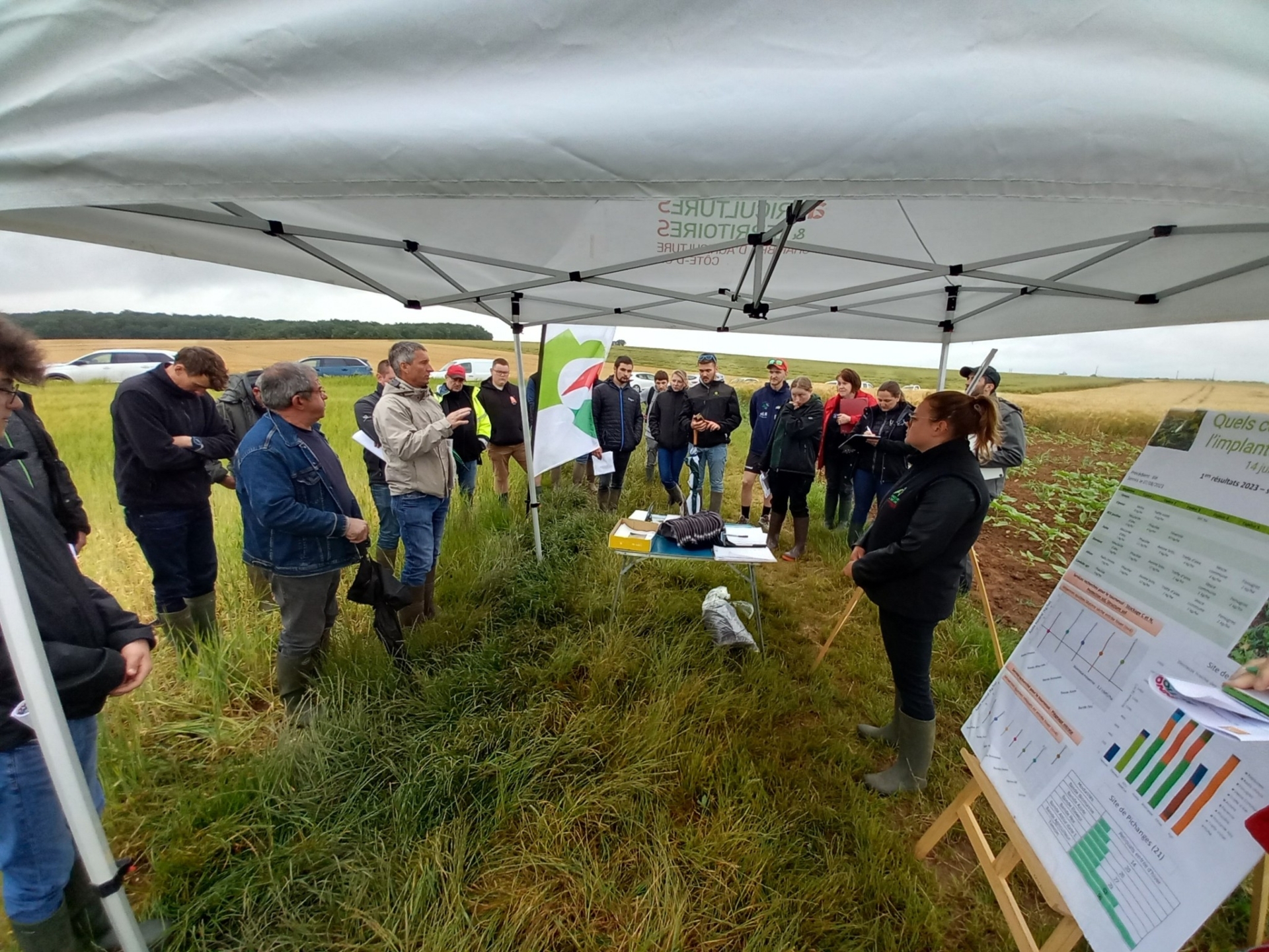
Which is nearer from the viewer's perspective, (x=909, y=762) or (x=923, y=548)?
(x=923, y=548)

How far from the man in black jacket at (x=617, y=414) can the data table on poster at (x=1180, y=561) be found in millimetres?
4367

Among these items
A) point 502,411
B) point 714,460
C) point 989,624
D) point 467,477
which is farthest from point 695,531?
point 502,411

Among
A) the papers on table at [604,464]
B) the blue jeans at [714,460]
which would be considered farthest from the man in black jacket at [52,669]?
the blue jeans at [714,460]

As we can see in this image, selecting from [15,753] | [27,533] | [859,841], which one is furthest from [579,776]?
[27,533]

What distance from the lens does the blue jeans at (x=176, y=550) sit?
2.62m

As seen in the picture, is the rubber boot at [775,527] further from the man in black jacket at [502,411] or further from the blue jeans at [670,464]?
the man in black jacket at [502,411]

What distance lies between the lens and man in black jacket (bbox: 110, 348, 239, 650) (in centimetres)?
249

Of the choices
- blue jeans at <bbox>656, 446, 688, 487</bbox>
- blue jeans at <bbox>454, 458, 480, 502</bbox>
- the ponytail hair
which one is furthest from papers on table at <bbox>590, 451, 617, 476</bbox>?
the ponytail hair

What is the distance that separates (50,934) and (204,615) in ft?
5.96

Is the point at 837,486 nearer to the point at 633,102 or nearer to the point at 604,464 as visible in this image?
the point at 604,464

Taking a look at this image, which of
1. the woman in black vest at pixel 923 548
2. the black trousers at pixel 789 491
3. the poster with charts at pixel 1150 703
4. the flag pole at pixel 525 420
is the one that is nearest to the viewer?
the poster with charts at pixel 1150 703

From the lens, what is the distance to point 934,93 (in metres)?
0.70

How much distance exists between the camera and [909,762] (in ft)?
7.41

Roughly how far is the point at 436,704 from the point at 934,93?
9.99 ft
